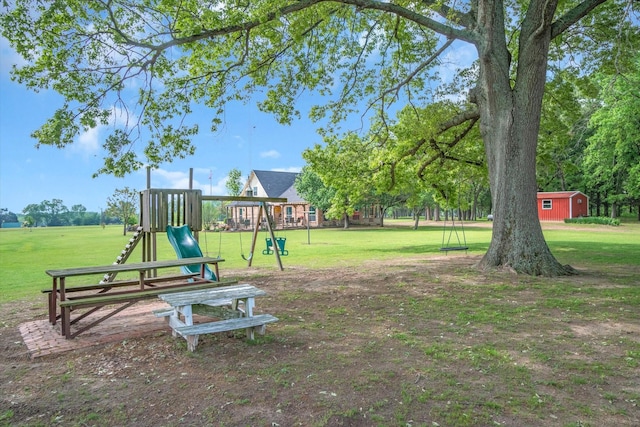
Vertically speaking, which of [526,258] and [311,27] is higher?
[311,27]

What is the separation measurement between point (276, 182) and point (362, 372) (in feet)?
142

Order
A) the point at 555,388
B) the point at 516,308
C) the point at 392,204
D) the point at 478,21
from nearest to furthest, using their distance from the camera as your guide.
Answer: the point at 555,388 < the point at 516,308 < the point at 478,21 < the point at 392,204

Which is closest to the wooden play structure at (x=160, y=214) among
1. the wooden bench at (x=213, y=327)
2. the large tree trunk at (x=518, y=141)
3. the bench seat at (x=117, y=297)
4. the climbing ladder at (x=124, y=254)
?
the climbing ladder at (x=124, y=254)

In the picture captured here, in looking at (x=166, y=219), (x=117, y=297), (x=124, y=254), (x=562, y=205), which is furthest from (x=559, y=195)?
(x=117, y=297)

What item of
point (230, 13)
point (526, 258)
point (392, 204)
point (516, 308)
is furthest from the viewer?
point (392, 204)

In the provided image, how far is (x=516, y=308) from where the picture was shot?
21.8ft

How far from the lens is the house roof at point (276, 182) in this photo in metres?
44.9

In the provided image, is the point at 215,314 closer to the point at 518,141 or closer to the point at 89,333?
the point at 89,333

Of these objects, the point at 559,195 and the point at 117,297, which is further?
the point at 559,195

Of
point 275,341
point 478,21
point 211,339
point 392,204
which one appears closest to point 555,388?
point 275,341

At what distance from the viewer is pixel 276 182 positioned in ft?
153

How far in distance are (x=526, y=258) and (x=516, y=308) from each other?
3373 millimetres

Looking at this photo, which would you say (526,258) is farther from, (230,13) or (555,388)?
(230,13)

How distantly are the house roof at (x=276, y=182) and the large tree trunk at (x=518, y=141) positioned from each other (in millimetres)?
34884
